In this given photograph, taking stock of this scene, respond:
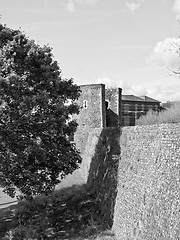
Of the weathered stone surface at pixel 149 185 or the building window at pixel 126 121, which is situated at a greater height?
the building window at pixel 126 121

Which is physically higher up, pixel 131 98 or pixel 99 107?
pixel 131 98

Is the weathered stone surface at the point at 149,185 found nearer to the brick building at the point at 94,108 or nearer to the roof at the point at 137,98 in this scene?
the brick building at the point at 94,108

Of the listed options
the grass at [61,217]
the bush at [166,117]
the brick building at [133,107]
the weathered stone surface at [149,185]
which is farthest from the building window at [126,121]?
the bush at [166,117]

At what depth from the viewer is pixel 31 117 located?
14641 mm

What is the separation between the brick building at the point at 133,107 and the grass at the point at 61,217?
67.1 ft

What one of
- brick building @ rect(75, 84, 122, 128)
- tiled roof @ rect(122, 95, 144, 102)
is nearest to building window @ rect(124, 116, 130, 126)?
brick building @ rect(75, 84, 122, 128)

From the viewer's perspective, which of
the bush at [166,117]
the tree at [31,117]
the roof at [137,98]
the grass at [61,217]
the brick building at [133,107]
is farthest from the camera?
the roof at [137,98]

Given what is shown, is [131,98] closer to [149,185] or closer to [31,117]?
[31,117]

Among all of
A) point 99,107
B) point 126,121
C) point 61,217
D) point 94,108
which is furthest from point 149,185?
point 126,121

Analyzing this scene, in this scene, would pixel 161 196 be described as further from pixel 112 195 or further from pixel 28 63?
pixel 28 63

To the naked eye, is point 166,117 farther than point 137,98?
No

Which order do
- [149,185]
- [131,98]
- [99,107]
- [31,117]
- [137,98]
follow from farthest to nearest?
[137,98] → [131,98] → [99,107] → [31,117] → [149,185]

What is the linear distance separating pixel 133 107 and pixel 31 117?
33.7 metres

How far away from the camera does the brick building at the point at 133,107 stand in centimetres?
4153
